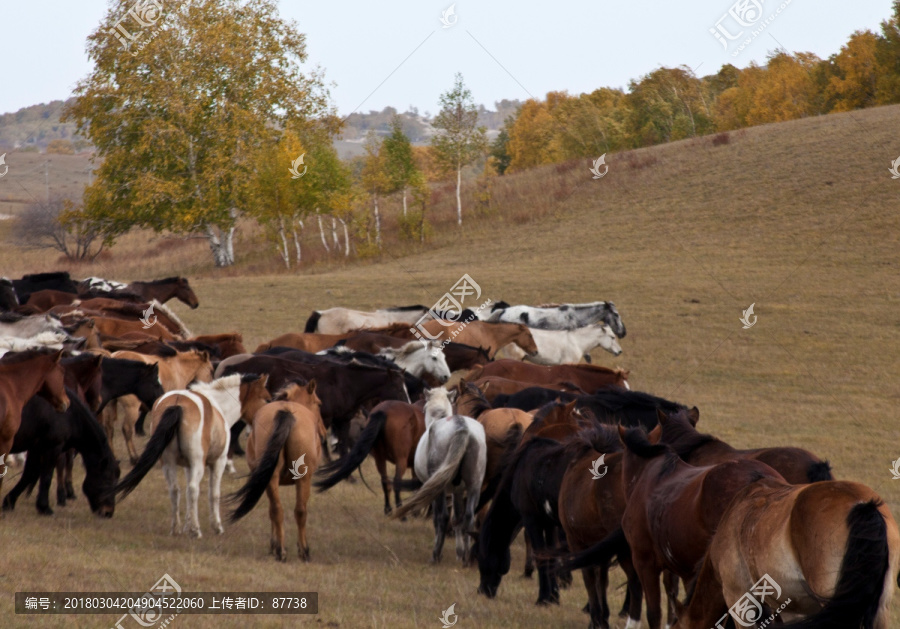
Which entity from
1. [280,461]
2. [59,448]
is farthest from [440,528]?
[59,448]

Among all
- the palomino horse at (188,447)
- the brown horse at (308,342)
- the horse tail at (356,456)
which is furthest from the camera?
the brown horse at (308,342)

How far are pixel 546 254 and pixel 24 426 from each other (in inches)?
1075

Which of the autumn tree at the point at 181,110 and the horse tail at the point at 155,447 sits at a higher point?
the autumn tree at the point at 181,110

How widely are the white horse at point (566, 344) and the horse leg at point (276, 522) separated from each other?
1029cm

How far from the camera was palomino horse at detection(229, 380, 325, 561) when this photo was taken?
7316 millimetres

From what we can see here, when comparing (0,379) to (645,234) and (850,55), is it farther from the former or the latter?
(850,55)

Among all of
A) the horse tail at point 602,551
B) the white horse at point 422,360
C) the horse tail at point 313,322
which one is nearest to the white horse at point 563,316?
the horse tail at point 313,322

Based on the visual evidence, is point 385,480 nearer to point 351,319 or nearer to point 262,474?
point 262,474

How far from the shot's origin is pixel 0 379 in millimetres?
7246

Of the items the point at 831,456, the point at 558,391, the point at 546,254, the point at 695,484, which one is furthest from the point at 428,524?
the point at 546,254

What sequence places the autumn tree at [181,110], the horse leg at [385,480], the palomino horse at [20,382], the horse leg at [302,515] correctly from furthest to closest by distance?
the autumn tree at [181,110] < the horse leg at [385,480] < the horse leg at [302,515] < the palomino horse at [20,382]

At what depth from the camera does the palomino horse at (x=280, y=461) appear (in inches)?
288
